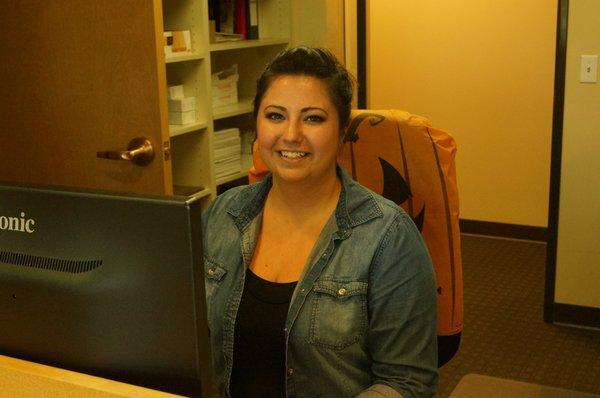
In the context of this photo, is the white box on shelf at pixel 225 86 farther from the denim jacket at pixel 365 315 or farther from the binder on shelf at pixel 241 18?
the denim jacket at pixel 365 315

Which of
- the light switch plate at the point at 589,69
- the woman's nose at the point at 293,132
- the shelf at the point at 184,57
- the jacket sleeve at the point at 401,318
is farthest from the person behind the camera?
the light switch plate at the point at 589,69

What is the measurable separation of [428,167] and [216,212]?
0.45 m

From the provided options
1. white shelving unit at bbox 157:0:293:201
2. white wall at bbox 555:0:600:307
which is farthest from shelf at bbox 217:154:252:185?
white wall at bbox 555:0:600:307

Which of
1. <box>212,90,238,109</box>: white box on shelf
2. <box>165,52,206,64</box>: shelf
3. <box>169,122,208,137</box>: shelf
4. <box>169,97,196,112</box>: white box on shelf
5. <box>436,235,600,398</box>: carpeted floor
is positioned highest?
<box>165,52,206,64</box>: shelf

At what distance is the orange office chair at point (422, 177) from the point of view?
173 centimetres

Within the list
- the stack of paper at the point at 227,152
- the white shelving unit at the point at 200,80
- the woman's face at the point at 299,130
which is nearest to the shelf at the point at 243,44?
the white shelving unit at the point at 200,80

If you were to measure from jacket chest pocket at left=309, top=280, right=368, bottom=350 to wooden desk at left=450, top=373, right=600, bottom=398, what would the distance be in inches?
8.5

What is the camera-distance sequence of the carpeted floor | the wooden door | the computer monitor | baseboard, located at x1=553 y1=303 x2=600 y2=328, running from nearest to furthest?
the computer monitor
the wooden door
the carpeted floor
baseboard, located at x1=553 y1=303 x2=600 y2=328

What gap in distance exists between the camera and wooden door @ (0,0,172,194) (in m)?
2.38

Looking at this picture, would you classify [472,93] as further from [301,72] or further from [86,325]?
[86,325]

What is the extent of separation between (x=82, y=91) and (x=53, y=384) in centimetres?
165

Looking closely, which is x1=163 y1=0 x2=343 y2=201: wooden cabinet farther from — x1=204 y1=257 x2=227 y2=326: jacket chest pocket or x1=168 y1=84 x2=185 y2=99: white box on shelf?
x1=204 y1=257 x2=227 y2=326: jacket chest pocket

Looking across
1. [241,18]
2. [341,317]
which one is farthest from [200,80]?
[341,317]

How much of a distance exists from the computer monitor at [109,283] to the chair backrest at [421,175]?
0.91 m
